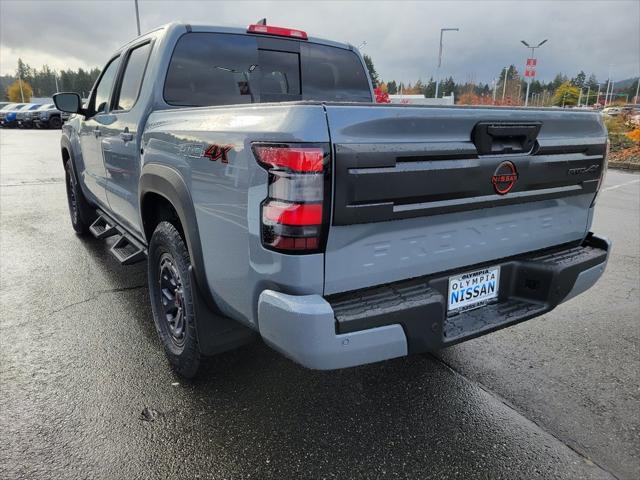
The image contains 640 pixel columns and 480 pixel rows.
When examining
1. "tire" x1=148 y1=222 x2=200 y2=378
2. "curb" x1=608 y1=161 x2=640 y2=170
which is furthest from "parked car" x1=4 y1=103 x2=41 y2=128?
"tire" x1=148 y1=222 x2=200 y2=378

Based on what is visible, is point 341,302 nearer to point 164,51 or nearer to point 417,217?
point 417,217

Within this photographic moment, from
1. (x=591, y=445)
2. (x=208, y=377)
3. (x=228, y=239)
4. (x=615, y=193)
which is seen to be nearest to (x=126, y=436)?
(x=208, y=377)

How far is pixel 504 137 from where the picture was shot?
2215 millimetres

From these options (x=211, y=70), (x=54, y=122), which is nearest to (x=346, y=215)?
(x=211, y=70)

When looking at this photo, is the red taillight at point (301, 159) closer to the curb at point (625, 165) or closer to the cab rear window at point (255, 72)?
the cab rear window at point (255, 72)

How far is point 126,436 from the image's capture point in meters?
2.36

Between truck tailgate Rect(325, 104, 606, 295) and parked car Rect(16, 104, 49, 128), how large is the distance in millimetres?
34085

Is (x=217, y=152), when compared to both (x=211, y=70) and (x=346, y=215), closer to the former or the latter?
(x=346, y=215)

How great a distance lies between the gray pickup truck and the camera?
1.79 metres

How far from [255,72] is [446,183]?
2113mm

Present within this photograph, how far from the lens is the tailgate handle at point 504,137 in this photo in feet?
6.94

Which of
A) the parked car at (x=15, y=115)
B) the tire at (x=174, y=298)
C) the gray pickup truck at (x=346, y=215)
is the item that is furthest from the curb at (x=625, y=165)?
the parked car at (x=15, y=115)

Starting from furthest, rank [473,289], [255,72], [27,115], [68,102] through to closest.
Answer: [27,115], [68,102], [255,72], [473,289]

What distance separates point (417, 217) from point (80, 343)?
99.3 inches
